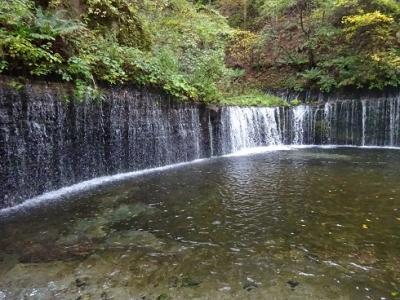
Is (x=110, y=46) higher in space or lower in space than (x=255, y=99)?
higher

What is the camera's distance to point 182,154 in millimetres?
10758

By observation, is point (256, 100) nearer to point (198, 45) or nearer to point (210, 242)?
point (198, 45)

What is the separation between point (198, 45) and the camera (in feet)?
53.3

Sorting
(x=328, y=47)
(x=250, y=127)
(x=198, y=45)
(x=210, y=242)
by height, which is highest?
(x=198, y=45)

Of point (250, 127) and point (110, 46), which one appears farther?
point (250, 127)

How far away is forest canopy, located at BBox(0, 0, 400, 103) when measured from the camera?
6.75 metres

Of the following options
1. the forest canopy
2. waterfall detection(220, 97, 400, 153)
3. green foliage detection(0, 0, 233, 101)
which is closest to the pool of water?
green foliage detection(0, 0, 233, 101)

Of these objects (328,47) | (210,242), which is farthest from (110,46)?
(328,47)

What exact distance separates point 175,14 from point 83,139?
1053cm

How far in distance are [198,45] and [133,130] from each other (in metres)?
8.64

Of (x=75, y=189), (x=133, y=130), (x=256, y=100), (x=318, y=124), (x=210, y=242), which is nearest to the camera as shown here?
(x=210, y=242)

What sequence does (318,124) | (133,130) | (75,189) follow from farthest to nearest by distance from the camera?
(318,124)
(133,130)
(75,189)

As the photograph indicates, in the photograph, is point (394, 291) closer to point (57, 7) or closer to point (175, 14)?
point (57, 7)

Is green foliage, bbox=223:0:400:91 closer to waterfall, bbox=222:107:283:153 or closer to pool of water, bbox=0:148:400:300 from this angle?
waterfall, bbox=222:107:283:153
